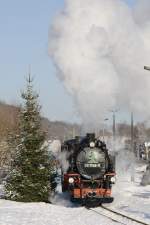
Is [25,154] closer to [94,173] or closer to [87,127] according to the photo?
[94,173]

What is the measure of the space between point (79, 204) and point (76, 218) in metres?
5.24

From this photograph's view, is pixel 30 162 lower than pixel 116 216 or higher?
higher

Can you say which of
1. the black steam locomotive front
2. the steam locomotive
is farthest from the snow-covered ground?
the black steam locomotive front

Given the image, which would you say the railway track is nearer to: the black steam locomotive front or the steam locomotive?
the steam locomotive

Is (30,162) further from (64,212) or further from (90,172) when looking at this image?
(64,212)

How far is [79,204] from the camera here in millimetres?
23234

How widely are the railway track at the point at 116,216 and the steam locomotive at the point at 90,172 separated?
0.83m

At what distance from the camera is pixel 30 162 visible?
2386cm

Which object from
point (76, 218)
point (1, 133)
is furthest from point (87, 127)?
point (1, 133)

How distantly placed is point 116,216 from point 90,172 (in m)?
4.90

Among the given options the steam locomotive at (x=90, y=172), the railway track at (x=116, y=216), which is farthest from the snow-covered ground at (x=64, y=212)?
the steam locomotive at (x=90, y=172)

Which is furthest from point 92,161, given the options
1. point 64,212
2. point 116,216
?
point 116,216

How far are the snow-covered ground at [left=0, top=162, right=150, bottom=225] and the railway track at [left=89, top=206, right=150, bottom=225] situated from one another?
0.94ft

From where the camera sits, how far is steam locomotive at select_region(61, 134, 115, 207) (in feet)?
73.7
